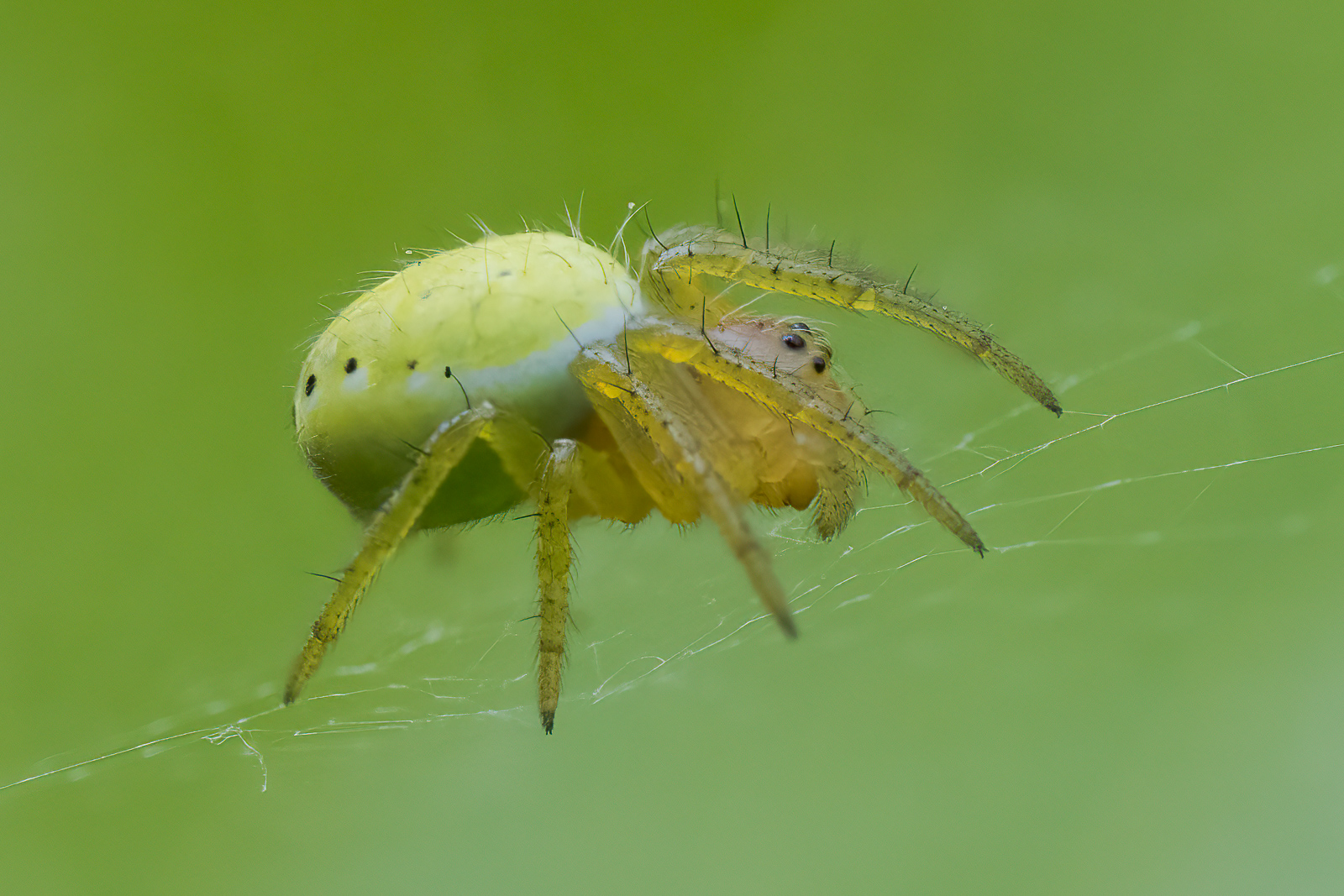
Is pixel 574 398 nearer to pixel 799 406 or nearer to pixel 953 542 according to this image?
pixel 799 406

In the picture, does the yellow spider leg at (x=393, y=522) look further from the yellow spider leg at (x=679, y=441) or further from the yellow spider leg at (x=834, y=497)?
the yellow spider leg at (x=834, y=497)

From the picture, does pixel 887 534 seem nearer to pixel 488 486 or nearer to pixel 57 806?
pixel 488 486

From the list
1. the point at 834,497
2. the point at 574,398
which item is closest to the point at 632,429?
the point at 574,398

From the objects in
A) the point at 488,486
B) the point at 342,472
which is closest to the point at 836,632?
the point at 488,486

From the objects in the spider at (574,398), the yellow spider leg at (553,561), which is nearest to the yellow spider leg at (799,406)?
the spider at (574,398)

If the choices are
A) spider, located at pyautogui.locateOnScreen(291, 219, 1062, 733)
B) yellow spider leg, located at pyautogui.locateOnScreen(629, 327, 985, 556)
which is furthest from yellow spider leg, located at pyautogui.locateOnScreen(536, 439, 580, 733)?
yellow spider leg, located at pyautogui.locateOnScreen(629, 327, 985, 556)

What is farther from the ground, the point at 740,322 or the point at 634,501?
the point at 740,322
